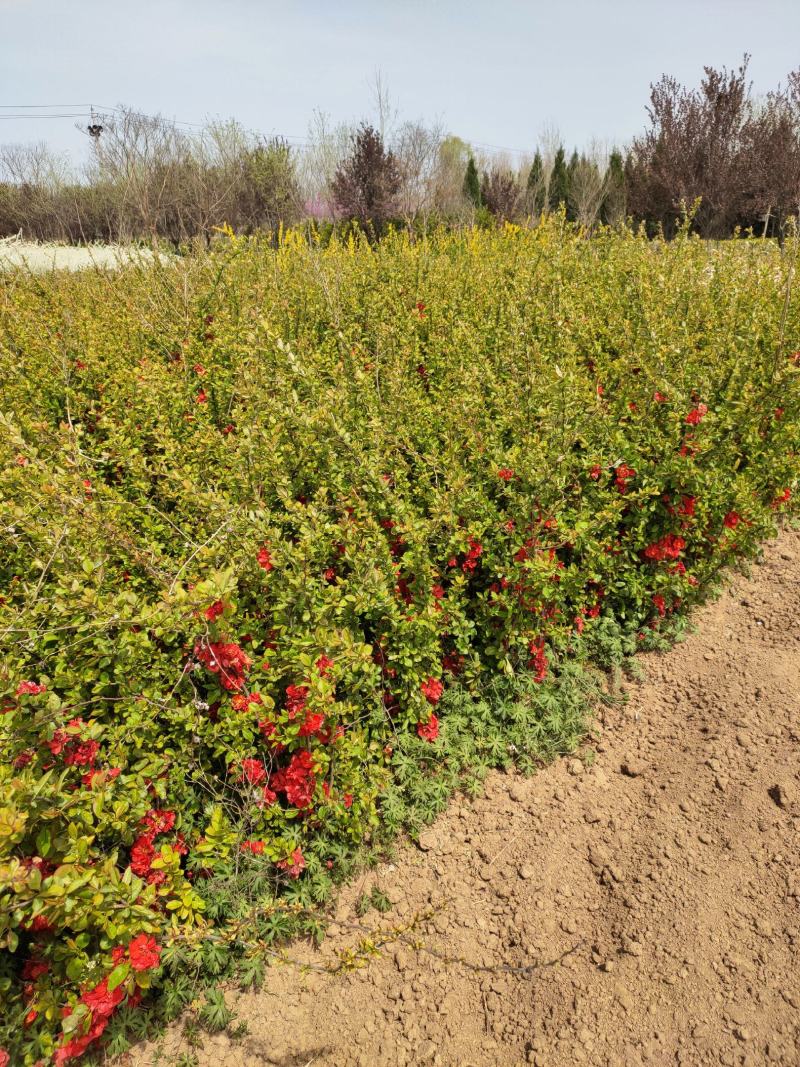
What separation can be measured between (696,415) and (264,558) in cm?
202

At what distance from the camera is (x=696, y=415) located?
2854mm

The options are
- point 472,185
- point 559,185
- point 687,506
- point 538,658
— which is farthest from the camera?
point 559,185

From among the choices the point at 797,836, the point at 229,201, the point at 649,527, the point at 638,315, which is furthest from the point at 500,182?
the point at 797,836

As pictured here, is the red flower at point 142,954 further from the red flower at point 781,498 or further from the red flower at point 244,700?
the red flower at point 781,498

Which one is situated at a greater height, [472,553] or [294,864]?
[472,553]

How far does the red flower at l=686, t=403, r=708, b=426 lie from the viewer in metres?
2.85

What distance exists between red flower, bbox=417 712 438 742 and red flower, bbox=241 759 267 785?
0.68 meters

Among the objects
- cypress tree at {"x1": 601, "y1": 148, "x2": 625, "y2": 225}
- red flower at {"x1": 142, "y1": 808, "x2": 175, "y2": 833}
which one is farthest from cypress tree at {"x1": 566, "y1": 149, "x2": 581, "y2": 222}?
red flower at {"x1": 142, "y1": 808, "x2": 175, "y2": 833}

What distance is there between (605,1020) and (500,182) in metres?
24.4

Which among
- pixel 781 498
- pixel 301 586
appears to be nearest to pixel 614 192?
pixel 781 498

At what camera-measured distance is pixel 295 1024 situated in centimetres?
188

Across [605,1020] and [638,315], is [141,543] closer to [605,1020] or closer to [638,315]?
[605,1020]

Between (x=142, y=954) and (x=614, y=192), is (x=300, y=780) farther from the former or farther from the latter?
(x=614, y=192)

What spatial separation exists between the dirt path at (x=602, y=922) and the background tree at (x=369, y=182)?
55.5ft
